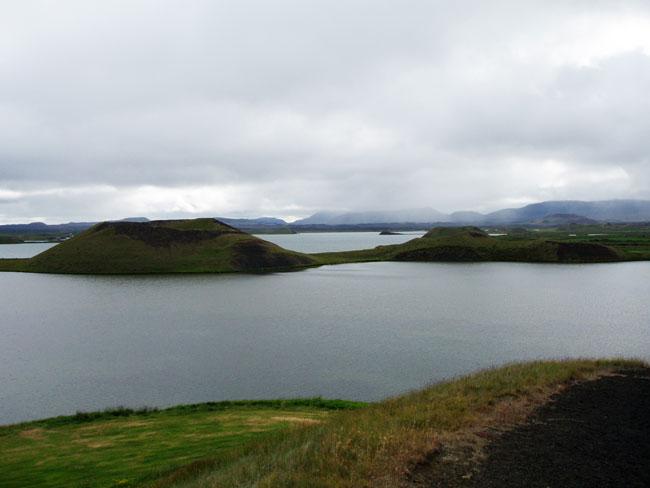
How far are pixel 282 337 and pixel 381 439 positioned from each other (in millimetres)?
28810

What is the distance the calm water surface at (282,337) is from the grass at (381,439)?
9000 millimetres

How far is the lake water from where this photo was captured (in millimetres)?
28094

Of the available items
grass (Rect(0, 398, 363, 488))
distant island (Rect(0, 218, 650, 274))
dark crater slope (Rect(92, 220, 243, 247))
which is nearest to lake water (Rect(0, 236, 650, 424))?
grass (Rect(0, 398, 363, 488))

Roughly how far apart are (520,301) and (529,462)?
5364 cm

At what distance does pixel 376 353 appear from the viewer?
3394 centimetres

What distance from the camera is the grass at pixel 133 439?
612 inches

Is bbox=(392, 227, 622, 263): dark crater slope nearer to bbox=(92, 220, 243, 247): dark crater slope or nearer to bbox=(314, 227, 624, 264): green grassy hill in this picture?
bbox=(314, 227, 624, 264): green grassy hill

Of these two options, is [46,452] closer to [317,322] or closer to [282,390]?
[282,390]

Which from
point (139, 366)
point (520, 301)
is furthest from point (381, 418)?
point (520, 301)

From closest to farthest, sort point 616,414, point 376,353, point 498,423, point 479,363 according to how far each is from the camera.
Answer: point 498,423
point 616,414
point 479,363
point 376,353

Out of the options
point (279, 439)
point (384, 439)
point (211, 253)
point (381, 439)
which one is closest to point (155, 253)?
point (211, 253)

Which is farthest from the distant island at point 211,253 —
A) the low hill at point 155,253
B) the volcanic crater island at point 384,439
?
the volcanic crater island at point 384,439

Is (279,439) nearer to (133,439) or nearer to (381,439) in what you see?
(381,439)

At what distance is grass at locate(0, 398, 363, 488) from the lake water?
85.9 inches
